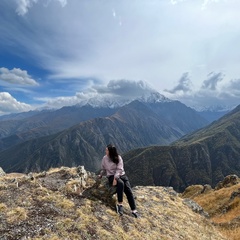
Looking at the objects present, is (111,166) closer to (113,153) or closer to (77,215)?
(113,153)

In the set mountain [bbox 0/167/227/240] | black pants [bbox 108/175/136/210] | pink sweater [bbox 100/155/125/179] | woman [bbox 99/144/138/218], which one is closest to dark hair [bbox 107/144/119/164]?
woman [bbox 99/144/138/218]

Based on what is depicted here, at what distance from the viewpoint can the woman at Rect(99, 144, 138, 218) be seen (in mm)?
20594

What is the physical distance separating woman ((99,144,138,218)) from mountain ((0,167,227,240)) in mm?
814

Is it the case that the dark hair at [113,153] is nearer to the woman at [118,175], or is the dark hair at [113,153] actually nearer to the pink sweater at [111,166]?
the woman at [118,175]

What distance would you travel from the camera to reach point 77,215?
1800 cm

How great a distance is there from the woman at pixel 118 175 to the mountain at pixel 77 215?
2.67 feet

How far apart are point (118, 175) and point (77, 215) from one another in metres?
4.49

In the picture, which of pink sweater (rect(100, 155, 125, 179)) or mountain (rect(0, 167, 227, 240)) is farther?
pink sweater (rect(100, 155, 125, 179))

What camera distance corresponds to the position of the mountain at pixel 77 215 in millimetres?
15750

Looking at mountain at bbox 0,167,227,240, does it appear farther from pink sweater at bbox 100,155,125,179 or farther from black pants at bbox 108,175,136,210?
pink sweater at bbox 100,155,125,179

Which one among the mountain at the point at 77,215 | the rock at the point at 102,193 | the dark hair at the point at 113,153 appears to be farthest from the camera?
the rock at the point at 102,193

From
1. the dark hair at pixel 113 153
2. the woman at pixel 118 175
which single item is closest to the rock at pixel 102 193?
the woman at pixel 118 175

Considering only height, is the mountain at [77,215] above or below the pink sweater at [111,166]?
below

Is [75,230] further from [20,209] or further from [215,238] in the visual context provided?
[215,238]
